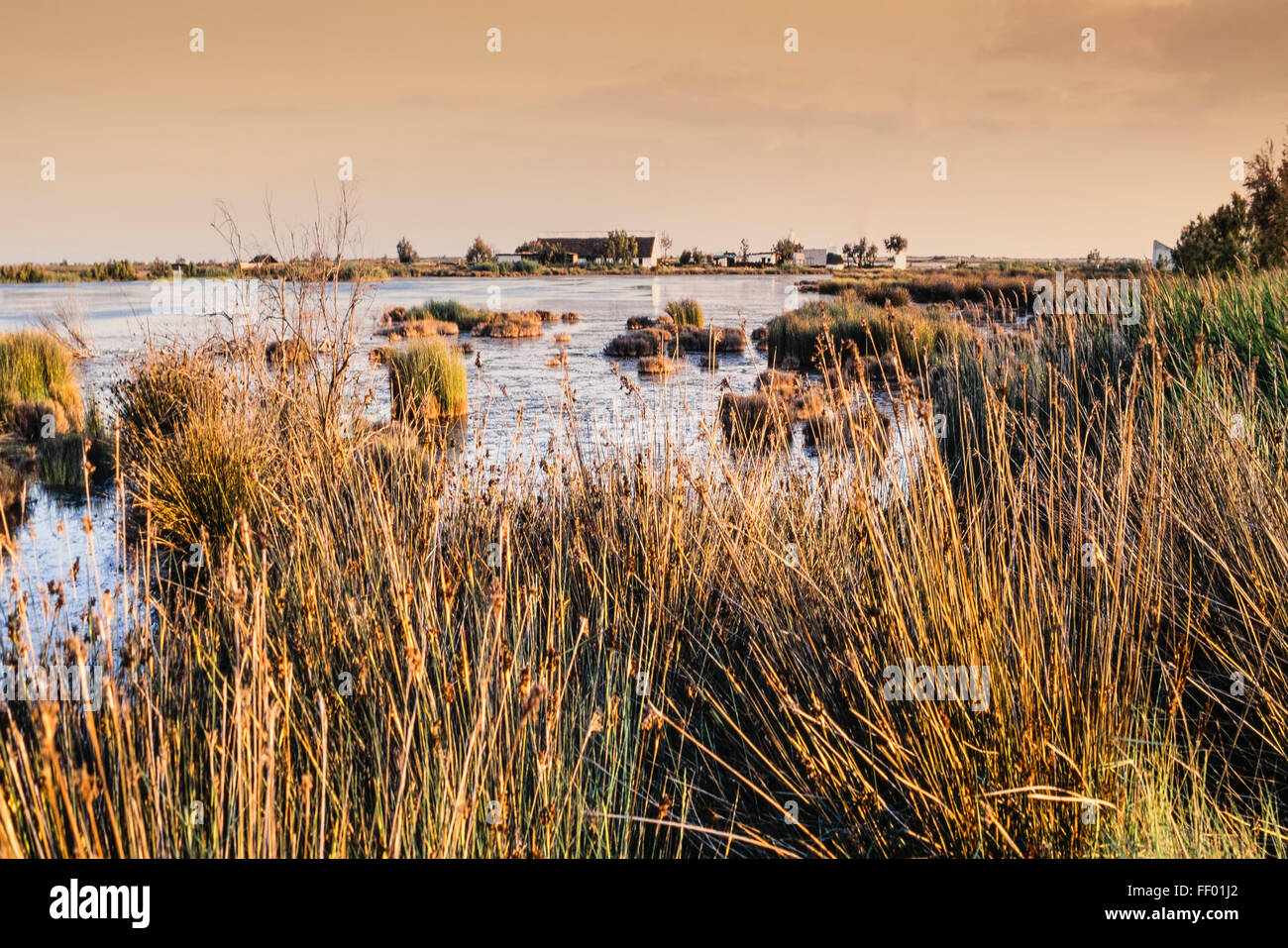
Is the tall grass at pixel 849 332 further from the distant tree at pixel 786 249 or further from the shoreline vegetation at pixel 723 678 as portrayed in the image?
the distant tree at pixel 786 249

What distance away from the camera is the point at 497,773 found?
7.09 ft

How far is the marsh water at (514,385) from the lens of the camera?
5109mm

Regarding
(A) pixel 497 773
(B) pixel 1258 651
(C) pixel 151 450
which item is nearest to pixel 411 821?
(A) pixel 497 773

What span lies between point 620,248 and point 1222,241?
4637 cm

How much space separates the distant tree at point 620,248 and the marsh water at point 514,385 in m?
20.1

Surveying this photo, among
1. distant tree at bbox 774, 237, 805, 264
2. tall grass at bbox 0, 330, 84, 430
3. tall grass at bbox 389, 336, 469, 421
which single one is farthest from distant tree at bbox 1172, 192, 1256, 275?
distant tree at bbox 774, 237, 805, 264

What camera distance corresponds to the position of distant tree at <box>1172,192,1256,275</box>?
1429 centimetres

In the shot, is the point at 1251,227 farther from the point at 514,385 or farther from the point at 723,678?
the point at 723,678

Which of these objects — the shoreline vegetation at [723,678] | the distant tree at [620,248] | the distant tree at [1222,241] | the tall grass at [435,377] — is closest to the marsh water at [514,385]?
the tall grass at [435,377]

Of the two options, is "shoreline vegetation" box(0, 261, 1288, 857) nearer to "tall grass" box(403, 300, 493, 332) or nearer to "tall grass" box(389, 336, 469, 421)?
"tall grass" box(389, 336, 469, 421)

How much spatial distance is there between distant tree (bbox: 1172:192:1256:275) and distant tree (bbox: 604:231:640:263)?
4311 centimetres

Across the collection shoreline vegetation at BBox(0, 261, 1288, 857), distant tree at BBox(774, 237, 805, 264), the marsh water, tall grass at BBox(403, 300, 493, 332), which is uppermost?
distant tree at BBox(774, 237, 805, 264)
